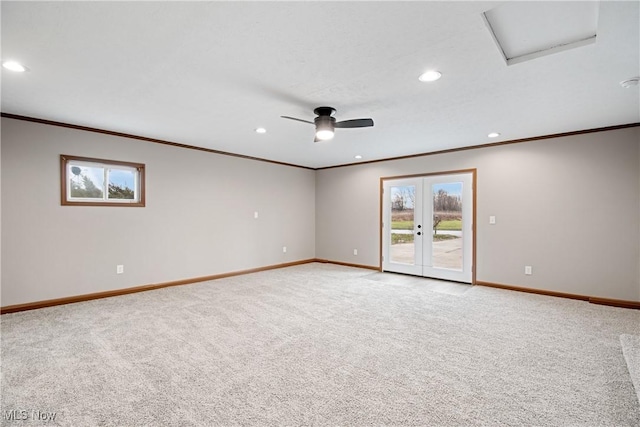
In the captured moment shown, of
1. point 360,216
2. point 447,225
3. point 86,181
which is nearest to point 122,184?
point 86,181

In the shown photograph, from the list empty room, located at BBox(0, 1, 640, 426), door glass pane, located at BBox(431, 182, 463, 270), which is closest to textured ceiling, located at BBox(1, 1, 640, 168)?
empty room, located at BBox(0, 1, 640, 426)

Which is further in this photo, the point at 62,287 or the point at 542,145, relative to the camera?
the point at 542,145

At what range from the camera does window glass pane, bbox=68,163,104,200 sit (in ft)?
14.5

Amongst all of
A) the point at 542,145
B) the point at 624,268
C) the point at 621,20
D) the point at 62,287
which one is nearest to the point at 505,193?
the point at 542,145

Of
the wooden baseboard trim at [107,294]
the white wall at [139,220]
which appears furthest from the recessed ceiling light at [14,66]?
the wooden baseboard trim at [107,294]

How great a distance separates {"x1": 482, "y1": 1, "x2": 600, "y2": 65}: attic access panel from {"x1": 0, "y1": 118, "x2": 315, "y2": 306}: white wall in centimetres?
499

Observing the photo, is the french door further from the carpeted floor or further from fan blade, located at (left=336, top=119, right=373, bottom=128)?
fan blade, located at (left=336, top=119, right=373, bottom=128)

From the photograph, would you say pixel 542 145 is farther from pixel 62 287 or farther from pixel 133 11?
pixel 62 287

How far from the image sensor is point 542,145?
4.88 metres

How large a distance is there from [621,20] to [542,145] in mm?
3367

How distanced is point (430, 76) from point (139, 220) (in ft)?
15.2

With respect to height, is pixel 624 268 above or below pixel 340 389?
above

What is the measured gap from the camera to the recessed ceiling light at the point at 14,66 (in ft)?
8.23

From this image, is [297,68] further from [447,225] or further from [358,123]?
[447,225]
